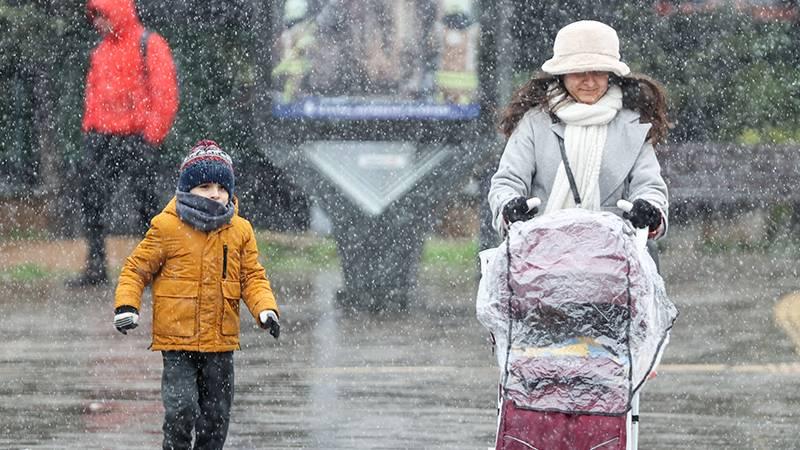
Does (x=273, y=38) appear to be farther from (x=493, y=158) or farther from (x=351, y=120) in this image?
(x=493, y=158)

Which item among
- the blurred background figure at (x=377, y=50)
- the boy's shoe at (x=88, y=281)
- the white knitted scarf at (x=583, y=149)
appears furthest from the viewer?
the boy's shoe at (x=88, y=281)

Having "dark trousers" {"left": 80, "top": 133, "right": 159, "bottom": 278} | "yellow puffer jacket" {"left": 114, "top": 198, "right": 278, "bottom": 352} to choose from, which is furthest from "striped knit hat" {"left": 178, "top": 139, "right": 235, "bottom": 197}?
"dark trousers" {"left": 80, "top": 133, "right": 159, "bottom": 278}

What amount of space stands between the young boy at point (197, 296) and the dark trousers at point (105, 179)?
20.5 ft

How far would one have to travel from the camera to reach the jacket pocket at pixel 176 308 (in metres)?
6.86

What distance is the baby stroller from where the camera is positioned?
568cm

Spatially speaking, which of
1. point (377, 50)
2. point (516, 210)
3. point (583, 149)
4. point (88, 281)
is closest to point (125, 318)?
point (516, 210)

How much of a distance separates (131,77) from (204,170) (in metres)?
6.00

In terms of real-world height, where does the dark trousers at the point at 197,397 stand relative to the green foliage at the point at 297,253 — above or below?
above

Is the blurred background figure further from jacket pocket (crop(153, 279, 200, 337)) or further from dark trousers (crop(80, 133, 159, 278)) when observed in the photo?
jacket pocket (crop(153, 279, 200, 337))

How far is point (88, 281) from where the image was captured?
13344mm

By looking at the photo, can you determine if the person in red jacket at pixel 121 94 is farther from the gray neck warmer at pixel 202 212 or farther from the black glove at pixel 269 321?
the black glove at pixel 269 321

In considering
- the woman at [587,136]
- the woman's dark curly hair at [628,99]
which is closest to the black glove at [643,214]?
the woman at [587,136]

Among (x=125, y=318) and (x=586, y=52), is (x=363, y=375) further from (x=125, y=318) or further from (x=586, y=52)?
(x=586, y=52)

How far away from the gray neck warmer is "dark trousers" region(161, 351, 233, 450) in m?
0.44
